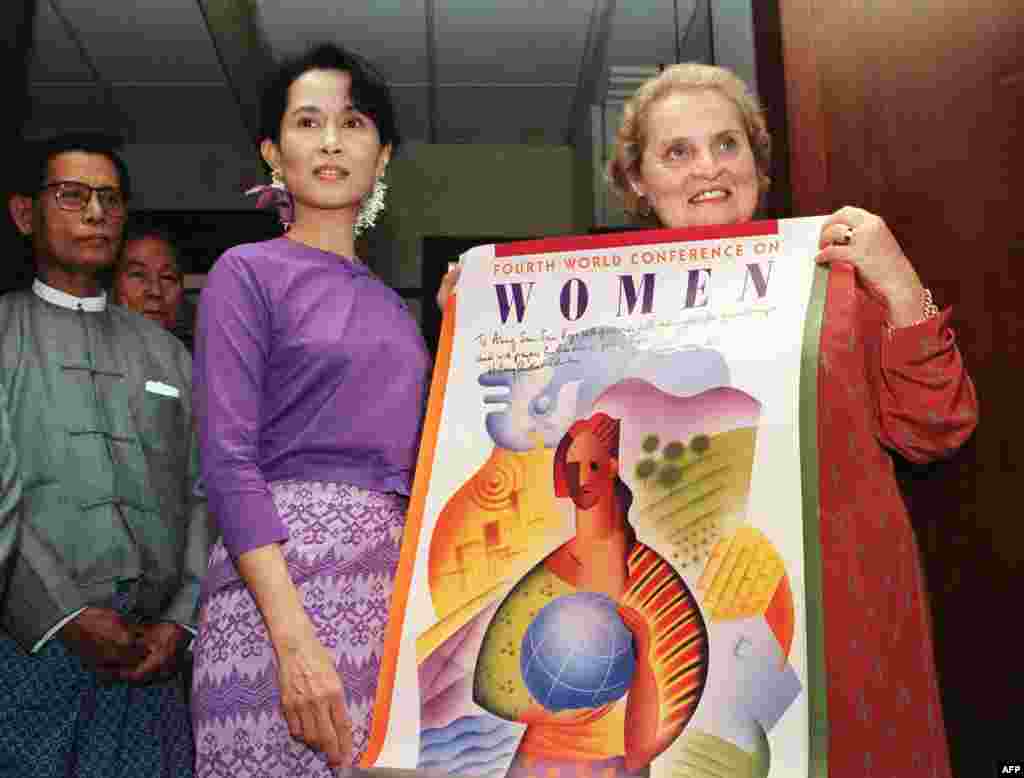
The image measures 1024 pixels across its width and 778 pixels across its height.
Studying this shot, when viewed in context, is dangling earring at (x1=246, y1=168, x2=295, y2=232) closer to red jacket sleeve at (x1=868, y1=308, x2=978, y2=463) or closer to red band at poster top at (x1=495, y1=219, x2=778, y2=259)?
red band at poster top at (x1=495, y1=219, x2=778, y2=259)

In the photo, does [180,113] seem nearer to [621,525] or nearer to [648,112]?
[648,112]

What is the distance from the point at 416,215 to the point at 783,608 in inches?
185

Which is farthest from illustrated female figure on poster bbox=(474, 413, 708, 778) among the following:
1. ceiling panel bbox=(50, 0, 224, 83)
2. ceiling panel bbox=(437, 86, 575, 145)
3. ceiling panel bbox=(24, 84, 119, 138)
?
ceiling panel bbox=(24, 84, 119, 138)

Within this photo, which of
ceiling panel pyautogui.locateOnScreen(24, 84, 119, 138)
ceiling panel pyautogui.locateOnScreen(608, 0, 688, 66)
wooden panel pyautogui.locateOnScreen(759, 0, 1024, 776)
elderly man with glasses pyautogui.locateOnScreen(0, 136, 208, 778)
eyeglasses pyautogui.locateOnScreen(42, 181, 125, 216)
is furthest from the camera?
ceiling panel pyautogui.locateOnScreen(24, 84, 119, 138)

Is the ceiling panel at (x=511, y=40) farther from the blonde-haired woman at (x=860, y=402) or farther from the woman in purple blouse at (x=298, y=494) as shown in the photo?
the woman in purple blouse at (x=298, y=494)

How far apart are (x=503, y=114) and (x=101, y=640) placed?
391 cm

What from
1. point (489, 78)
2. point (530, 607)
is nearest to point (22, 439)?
point (530, 607)

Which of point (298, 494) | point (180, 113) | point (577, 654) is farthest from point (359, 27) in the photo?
point (577, 654)

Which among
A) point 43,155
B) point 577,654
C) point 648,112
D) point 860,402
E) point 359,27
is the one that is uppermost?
point 359,27

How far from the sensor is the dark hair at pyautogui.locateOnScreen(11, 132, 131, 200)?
2020mm

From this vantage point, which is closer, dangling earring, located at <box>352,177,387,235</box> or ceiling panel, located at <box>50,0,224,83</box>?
dangling earring, located at <box>352,177,387,235</box>

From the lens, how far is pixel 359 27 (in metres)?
4.31

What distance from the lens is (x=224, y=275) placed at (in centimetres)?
121

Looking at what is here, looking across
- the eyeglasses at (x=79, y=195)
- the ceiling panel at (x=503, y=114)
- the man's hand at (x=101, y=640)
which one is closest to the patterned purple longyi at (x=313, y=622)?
the man's hand at (x=101, y=640)
